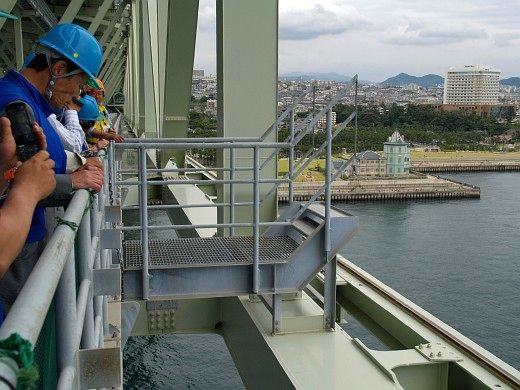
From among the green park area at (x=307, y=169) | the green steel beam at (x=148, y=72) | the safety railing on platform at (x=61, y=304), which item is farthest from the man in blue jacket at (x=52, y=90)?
the green park area at (x=307, y=169)

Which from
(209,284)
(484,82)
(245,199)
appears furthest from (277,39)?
(484,82)

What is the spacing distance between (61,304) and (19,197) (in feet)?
1.01

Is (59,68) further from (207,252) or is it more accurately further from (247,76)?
(247,76)

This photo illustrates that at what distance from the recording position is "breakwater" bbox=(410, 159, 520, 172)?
7894 centimetres

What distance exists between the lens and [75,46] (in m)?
2.06

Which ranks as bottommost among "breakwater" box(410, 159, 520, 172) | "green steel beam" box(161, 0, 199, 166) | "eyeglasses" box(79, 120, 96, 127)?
"breakwater" box(410, 159, 520, 172)

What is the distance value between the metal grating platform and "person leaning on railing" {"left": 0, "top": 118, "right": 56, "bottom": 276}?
2291 millimetres

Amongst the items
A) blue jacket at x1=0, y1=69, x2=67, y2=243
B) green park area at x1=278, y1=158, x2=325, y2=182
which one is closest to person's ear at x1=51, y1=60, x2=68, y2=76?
blue jacket at x1=0, y1=69, x2=67, y2=243

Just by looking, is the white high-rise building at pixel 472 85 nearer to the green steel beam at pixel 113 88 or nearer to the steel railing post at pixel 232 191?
the green steel beam at pixel 113 88

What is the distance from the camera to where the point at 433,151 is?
9012 centimetres

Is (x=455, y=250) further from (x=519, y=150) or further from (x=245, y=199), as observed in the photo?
(x=519, y=150)

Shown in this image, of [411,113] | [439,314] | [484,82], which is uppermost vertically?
[484,82]

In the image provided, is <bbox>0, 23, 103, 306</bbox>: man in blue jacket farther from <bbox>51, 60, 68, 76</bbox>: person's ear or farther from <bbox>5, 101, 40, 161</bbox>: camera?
<bbox>5, 101, 40, 161</bbox>: camera

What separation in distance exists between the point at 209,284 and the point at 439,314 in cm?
2290
